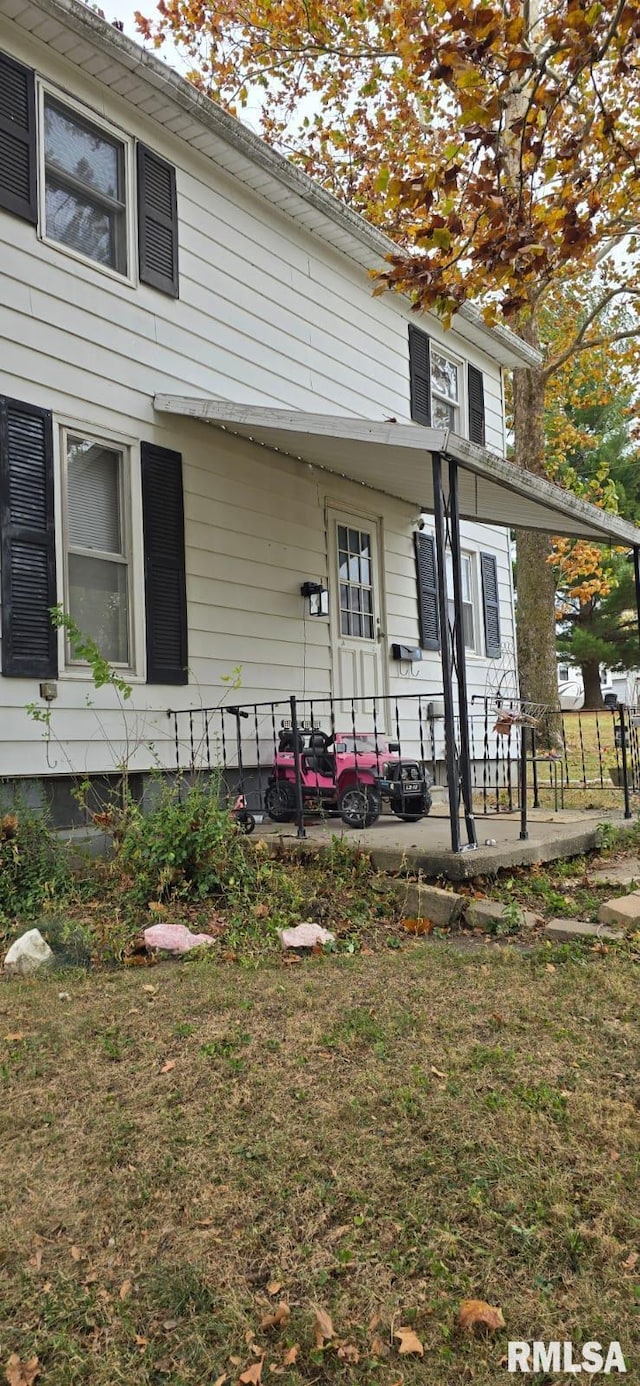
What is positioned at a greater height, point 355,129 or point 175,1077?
point 355,129

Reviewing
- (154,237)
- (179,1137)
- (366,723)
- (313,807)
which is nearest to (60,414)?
(154,237)

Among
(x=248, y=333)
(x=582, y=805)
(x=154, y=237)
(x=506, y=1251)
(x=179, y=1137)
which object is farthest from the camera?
(x=582, y=805)

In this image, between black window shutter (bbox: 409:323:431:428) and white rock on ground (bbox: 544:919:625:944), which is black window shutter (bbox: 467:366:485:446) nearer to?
black window shutter (bbox: 409:323:431:428)

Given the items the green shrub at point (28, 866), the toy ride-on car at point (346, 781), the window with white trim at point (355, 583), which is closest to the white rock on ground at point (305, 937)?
Result: the green shrub at point (28, 866)

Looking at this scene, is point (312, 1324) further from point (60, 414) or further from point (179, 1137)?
point (60, 414)

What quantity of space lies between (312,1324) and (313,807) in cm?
514

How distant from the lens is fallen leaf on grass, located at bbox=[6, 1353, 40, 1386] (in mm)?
1766

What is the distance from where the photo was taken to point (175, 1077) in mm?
3012

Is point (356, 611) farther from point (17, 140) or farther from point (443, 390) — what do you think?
point (17, 140)

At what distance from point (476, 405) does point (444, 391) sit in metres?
0.67

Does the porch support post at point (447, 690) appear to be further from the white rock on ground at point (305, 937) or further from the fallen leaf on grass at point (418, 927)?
the white rock on ground at point (305, 937)

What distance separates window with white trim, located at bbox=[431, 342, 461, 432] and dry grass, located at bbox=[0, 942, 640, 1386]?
8565 millimetres

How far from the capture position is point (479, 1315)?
6.22ft

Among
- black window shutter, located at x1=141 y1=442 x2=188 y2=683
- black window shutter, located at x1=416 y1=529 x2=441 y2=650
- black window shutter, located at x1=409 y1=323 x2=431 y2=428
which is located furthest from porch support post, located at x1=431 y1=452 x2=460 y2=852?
black window shutter, located at x1=409 y1=323 x2=431 y2=428
